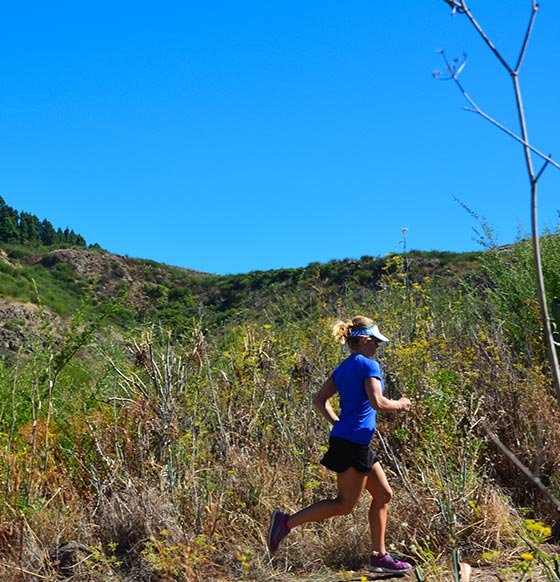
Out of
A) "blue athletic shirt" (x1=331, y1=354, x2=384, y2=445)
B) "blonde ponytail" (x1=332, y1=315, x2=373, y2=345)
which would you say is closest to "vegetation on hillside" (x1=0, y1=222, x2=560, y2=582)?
"blue athletic shirt" (x1=331, y1=354, x2=384, y2=445)

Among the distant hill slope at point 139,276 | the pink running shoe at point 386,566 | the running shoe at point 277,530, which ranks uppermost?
the distant hill slope at point 139,276

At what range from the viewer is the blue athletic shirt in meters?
5.00

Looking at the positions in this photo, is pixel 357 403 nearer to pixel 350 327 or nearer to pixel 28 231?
pixel 350 327

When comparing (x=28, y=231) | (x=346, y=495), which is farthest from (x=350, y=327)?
(x=28, y=231)

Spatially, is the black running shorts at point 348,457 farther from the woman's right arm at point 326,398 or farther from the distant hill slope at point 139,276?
the distant hill slope at point 139,276

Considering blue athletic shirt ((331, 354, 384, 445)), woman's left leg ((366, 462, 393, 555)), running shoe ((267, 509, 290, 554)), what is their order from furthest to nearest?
running shoe ((267, 509, 290, 554)), woman's left leg ((366, 462, 393, 555)), blue athletic shirt ((331, 354, 384, 445))

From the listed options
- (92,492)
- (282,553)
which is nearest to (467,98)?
(282,553)

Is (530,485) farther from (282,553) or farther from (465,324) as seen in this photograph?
(465,324)

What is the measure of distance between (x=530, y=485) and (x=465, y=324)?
345 centimetres

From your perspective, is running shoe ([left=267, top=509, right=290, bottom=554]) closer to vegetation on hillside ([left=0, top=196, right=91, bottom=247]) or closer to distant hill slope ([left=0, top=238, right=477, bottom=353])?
distant hill slope ([left=0, top=238, right=477, bottom=353])

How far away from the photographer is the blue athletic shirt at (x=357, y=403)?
4996 millimetres

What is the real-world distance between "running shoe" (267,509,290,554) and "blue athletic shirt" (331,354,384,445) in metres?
0.72

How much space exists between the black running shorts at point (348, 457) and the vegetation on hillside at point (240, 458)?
47cm

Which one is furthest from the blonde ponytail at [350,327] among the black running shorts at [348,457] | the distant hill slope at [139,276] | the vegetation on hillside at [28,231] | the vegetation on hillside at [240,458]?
the vegetation on hillside at [28,231]
